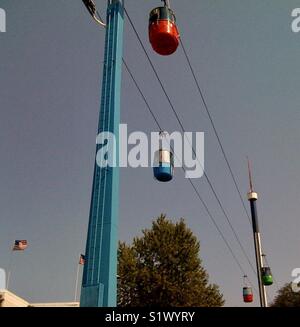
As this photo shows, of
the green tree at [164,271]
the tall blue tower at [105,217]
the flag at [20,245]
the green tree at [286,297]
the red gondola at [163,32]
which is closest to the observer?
the tall blue tower at [105,217]

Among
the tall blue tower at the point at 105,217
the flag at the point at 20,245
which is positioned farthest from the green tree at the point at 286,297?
the tall blue tower at the point at 105,217

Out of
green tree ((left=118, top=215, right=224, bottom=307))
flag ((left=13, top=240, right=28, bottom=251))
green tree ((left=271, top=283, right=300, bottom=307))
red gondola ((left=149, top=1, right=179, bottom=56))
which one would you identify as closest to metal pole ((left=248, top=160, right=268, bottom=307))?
red gondola ((left=149, top=1, right=179, bottom=56))

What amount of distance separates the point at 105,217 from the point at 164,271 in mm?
22959

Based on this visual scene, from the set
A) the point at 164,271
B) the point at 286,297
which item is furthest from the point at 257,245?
the point at 286,297

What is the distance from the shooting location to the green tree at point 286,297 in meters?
44.8

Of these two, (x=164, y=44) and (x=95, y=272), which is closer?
(x=95, y=272)

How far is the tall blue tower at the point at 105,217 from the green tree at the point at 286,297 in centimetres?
4565

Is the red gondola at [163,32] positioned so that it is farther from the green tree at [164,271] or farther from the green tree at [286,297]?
the green tree at [286,297]

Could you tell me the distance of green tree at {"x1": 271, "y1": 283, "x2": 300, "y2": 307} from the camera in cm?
4480
